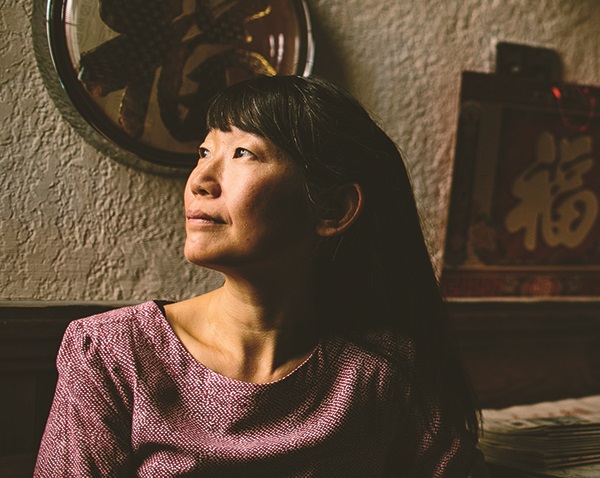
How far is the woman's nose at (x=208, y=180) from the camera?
1206mm

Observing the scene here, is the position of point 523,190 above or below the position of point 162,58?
below

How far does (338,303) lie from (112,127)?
71 centimetres

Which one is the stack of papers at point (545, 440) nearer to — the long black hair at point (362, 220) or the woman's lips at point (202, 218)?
the long black hair at point (362, 220)

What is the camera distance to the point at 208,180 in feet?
3.97

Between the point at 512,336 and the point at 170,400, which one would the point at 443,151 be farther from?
the point at 170,400

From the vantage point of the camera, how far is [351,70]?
1807mm

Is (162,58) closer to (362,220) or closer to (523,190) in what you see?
(362,220)

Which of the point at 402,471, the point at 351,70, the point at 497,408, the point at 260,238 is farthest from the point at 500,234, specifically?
the point at 260,238

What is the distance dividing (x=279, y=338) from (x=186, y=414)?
0.85 ft

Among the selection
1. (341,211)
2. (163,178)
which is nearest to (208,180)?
(341,211)

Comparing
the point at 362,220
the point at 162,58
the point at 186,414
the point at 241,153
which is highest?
the point at 162,58

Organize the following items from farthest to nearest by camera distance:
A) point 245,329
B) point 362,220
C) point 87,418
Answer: point 362,220
point 245,329
point 87,418

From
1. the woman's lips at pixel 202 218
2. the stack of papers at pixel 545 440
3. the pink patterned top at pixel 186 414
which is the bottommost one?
the stack of papers at pixel 545 440

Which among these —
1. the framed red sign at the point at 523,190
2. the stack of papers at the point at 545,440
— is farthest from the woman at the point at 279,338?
the framed red sign at the point at 523,190
